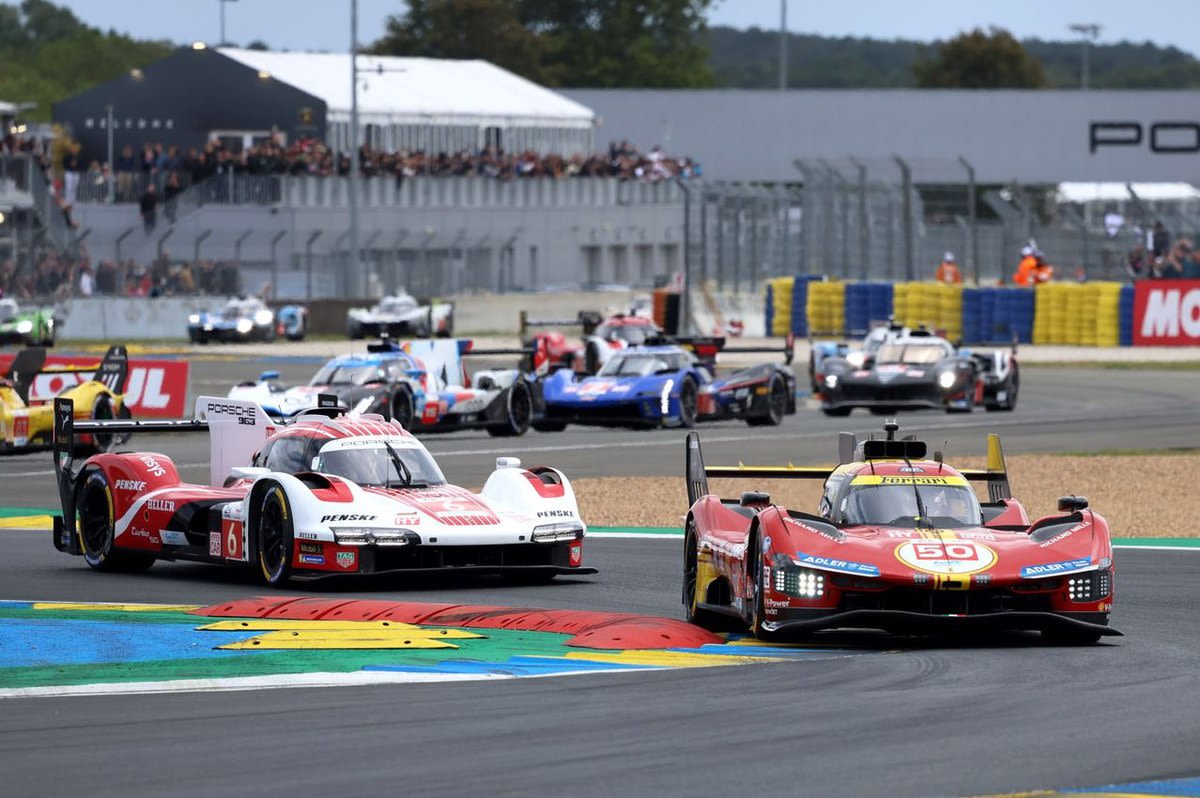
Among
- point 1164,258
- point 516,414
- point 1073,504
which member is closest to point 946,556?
point 1073,504

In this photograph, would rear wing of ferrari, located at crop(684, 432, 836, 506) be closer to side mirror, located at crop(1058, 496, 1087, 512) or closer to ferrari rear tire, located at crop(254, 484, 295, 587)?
side mirror, located at crop(1058, 496, 1087, 512)

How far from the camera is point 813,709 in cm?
960

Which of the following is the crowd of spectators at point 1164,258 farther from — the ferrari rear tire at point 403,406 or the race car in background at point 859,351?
the ferrari rear tire at point 403,406

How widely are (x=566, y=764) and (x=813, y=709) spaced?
1579 mm

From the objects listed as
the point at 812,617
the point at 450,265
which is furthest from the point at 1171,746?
the point at 450,265

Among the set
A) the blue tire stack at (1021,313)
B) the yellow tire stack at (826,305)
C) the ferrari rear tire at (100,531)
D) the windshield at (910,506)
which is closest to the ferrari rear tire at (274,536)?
the ferrari rear tire at (100,531)

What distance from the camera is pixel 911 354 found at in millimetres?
34938

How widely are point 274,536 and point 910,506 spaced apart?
461 cm

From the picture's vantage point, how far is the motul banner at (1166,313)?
50.6 meters

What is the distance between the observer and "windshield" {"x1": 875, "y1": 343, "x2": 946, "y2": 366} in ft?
114

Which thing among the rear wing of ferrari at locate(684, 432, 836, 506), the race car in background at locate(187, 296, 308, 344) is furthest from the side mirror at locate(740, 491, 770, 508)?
the race car in background at locate(187, 296, 308, 344)

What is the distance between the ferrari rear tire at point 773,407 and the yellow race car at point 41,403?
343 inches

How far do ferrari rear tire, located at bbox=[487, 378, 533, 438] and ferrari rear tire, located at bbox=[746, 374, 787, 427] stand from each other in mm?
3356

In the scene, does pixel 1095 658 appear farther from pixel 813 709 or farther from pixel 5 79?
pixel 5 79
